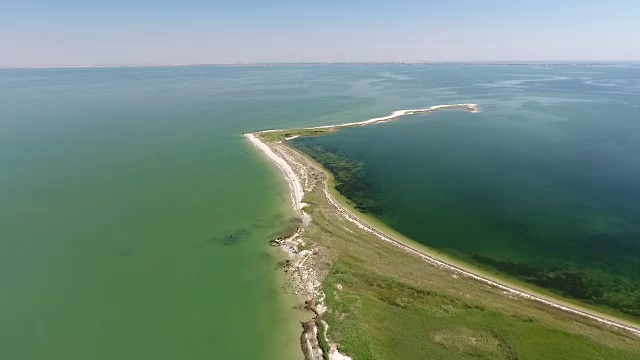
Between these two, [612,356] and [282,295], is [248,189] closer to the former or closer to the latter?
[282,295]

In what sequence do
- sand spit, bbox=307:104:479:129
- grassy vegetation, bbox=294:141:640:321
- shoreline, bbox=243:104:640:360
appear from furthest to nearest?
sand spit, bbox=307:104:479:129, grassy vegetation, bbox=294:141:640:321, shoreline, bbox=243:104:640:360

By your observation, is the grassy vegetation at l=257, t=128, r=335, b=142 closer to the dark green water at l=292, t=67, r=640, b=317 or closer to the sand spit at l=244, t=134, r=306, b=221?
the sand spit at l=244, t=134, r=306, b=221

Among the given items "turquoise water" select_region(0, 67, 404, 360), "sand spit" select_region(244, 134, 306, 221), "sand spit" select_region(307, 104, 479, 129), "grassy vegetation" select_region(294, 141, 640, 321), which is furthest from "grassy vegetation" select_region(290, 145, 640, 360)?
"sand spit" select_region(307, 104, 479, 129)

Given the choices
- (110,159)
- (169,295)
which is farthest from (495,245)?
(110,159)

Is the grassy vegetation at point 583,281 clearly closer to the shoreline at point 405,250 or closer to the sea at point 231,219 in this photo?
the sea at point 231,219

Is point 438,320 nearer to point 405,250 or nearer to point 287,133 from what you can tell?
point 405,250

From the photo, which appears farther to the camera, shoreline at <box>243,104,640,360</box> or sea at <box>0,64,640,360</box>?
sea at <box>0,64,640,360</box>

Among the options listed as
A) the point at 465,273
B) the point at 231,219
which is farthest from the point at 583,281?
the point at 231,219
